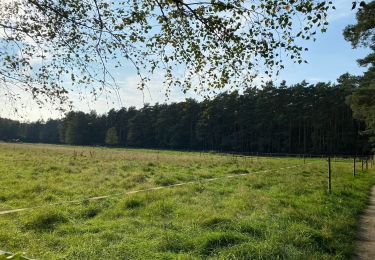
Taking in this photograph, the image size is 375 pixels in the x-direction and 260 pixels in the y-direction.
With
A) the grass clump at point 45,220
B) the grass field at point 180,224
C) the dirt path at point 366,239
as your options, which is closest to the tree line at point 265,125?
the grass field at point 180,224

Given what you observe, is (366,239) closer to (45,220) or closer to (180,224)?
(180,224)

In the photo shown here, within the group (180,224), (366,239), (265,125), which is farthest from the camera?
(265,125)

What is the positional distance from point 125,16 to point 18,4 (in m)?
1.67

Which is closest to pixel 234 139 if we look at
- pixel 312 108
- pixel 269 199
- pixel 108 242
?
pixel 312 108

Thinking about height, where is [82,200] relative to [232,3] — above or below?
below

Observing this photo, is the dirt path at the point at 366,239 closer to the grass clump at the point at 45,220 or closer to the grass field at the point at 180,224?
the grass field at the point at 180,224

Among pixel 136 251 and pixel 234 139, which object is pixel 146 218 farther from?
pixel 234 139

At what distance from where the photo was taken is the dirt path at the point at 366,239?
654cm

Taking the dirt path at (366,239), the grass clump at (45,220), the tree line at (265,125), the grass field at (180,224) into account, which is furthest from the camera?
the tree line at (265,125)

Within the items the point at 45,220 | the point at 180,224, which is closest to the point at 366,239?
the point at 180,224

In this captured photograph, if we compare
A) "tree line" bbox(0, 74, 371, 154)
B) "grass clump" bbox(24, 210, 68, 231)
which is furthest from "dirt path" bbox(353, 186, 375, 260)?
"tree line" bbox(0, 74, 371, 154)

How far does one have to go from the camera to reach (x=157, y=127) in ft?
330

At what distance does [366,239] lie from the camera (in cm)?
757

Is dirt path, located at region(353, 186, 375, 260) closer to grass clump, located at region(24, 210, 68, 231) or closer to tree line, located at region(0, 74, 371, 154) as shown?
grass clump, located at region(24, 210, 68, 231)
